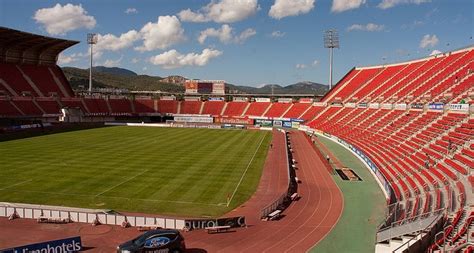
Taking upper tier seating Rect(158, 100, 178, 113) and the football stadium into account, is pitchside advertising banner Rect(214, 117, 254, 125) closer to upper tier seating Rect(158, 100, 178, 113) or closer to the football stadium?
upper tier seating Rect(158, 100, 178, 113)

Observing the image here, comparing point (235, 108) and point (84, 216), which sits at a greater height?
point (235, 108)

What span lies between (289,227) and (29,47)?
92.6 metres

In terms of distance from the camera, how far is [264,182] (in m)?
35.8

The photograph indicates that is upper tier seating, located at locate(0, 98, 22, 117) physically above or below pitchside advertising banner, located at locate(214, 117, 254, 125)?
above

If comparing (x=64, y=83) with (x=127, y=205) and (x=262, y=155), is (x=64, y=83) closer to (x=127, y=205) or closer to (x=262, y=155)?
(x=262, y=155)

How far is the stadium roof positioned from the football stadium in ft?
3.69

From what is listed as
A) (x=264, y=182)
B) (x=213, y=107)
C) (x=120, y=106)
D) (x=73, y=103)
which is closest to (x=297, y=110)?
(x=213, y=107)

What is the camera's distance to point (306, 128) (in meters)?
94.4

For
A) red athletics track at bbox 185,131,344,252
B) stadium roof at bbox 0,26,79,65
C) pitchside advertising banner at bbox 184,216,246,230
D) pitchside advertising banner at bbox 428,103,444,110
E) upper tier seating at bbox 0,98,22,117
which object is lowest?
red athletics track at bbox 185,131,344,252

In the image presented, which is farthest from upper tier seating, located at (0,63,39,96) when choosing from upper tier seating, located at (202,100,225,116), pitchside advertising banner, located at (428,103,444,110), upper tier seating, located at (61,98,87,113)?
pitchside advertising banner, located at (428,103,444,110)

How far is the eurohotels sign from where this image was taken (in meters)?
17.9

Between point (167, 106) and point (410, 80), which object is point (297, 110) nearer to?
point (410, 80)

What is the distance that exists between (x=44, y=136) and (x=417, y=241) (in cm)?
6293

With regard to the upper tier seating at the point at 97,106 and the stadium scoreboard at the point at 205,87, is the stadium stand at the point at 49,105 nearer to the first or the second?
the upper tier seating at the point at 97,106
